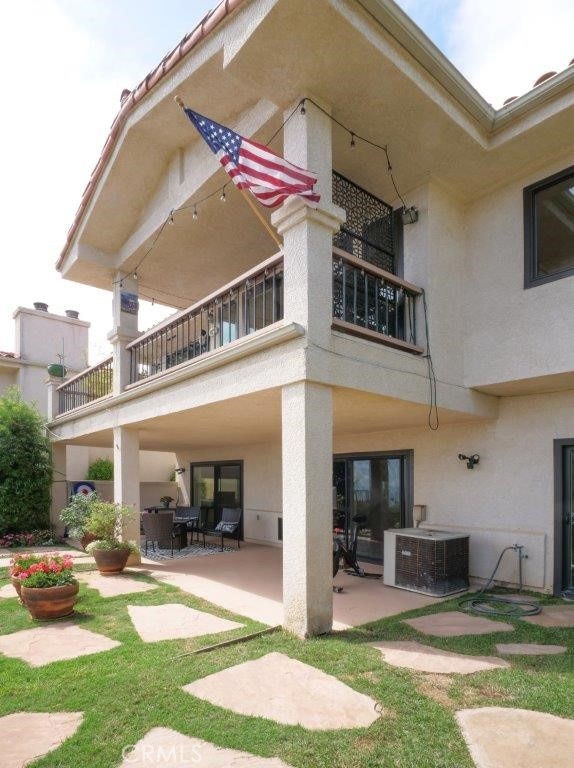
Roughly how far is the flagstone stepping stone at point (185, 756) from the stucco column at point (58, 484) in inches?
474

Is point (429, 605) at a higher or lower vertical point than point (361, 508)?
lower

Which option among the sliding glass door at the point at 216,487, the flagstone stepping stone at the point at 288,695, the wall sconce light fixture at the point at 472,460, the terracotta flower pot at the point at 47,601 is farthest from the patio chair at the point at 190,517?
the flagstone stepping stone at the point at 288,695

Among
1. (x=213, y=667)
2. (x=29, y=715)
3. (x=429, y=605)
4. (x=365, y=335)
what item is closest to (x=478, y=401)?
(x=365, y=335)

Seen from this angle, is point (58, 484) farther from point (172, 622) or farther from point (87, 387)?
point (172, 622)

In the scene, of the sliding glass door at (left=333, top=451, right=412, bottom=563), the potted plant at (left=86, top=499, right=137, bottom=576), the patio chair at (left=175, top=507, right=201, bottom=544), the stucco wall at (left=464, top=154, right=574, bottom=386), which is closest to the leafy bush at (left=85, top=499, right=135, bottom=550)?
the potted plant at (left=86, top=499, right=137, bottom=576)

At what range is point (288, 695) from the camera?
11.6ft

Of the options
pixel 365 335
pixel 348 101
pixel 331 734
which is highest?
pixel 348 101

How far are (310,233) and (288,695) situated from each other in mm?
4048

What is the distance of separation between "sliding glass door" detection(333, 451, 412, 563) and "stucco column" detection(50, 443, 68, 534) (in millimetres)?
8485

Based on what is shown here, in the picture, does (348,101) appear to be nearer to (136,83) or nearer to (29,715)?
(136,83)

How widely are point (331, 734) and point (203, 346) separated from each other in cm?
621

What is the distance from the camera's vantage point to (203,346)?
8312 millimetres

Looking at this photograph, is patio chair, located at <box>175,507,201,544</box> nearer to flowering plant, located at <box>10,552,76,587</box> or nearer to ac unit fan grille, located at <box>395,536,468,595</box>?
flowering plant, located at <box>10,552,76,587</box>

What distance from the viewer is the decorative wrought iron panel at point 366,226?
668cm
